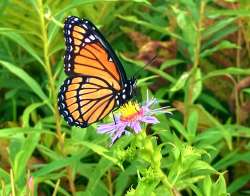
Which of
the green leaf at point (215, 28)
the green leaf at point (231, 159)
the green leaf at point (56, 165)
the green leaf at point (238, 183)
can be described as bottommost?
the green leaf at point (238, 183)

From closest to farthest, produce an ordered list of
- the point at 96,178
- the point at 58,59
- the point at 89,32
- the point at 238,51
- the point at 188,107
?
the point at 89,32
the point at 96,178
the point at 188,107
the point at 238,51
the point at 58,59

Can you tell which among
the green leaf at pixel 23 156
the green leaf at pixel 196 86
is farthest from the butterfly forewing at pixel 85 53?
the green leaf at pixel 196 86

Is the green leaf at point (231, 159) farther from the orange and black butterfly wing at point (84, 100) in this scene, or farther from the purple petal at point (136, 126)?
the purple petal at point (136, 126)

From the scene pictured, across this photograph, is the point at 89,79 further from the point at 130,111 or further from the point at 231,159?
the point at 231,159

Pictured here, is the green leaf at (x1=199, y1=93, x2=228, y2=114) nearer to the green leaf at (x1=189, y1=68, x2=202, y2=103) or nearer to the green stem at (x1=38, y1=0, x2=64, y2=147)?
the green leaf at (x1=189, y1=68, x2=202, y2=103)

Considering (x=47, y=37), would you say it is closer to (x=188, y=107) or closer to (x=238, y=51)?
(x=188, y=107)

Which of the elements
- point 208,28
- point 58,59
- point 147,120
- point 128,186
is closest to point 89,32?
point 147,120

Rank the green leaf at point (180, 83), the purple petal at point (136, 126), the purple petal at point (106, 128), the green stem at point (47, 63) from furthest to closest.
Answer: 1. the green leaf at point (180, 83)
2. the green stem at point (47, 63)
3. the purple petal at point (106, 128)
4. the purple petal at point (136, 126)
